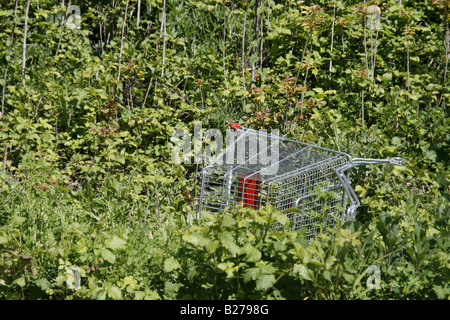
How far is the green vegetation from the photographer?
8.84ft

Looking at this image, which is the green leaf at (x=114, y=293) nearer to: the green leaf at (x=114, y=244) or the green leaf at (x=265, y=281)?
the green leaf at (x=114, y=244)

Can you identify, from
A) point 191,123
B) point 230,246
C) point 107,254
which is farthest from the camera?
point 191,123

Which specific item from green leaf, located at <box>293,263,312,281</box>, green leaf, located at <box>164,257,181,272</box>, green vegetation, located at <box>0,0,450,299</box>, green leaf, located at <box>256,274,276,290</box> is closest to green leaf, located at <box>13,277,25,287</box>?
green vegetation, located at <box>0,0,450,299</box>

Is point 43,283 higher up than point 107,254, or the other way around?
point 107,254

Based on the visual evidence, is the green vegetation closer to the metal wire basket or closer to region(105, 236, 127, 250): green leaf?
region(105, 236, 127, 250): green leaf

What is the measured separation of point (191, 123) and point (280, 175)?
5.71ft

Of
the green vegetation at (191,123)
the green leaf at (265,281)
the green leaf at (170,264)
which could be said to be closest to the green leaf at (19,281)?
the green vegetation at (191,123)

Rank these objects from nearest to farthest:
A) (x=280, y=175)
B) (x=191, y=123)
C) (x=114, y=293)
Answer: (x=114, y=293)
(x=280, y=175)
(x=191, y=123)

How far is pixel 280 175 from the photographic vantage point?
142 inches

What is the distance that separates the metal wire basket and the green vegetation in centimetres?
24

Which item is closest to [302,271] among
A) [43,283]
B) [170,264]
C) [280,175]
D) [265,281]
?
[265,281]

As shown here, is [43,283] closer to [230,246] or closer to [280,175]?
[230,246]

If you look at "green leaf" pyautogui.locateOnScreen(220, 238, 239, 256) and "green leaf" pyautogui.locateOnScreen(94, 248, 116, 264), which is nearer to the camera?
"green leaf" pyautogui.locateOnScreen(220, 238, 239, 256)

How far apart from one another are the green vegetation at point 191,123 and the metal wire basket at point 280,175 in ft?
0.78
